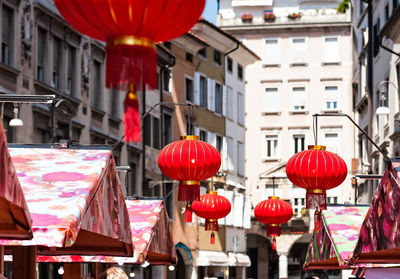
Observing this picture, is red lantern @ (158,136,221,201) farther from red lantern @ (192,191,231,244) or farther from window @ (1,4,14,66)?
window @ (1,4,14,66)

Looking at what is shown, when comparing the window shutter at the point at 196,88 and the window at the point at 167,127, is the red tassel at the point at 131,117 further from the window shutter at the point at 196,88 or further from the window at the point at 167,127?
the window shutter at the point at 196,88

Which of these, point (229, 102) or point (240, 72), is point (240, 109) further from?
point (229, 102)

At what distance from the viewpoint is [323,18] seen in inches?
2714

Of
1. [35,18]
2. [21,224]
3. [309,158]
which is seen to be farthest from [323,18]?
[21,224]

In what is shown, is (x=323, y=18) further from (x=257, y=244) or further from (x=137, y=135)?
(x=137, y=135)

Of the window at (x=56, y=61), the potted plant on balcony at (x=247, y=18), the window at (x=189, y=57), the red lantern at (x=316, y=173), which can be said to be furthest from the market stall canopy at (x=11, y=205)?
the potted plant on balcony at (x=247, y=18)

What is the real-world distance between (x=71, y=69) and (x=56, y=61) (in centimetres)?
144

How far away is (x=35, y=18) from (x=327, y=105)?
3952 cm

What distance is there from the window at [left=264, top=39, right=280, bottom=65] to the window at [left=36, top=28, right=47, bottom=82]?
38566 millimetres

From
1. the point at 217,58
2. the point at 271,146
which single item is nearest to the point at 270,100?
Answer: the point at 271,146

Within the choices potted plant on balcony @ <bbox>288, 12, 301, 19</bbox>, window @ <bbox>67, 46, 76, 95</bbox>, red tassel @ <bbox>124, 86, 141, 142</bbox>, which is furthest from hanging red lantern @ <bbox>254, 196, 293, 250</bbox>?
potted plant on balcony @ <bbox>288, 12, 301, 19</bbox>

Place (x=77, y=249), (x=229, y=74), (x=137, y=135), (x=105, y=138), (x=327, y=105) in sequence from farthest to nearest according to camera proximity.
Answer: (x=327, y=105), (x=229, y=74), (x=105, y=138), (x=77, y=249), (x=137, y=135)

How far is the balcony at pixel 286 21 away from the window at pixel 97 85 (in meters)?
32.5

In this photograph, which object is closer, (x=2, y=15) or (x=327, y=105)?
(x=2, y=15)
